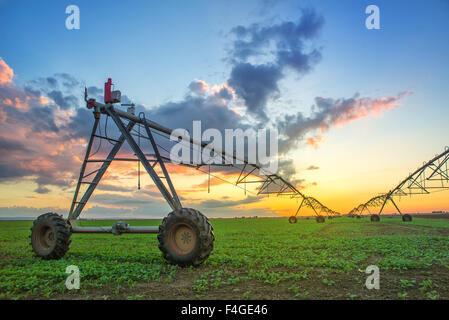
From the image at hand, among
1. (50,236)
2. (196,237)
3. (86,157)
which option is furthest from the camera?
(86,157)

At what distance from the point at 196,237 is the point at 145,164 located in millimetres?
4156

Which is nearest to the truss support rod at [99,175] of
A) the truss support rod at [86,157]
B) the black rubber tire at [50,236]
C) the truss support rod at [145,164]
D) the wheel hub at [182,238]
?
the truss support rod at [86,157]

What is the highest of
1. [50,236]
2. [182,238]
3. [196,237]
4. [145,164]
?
[145,164]

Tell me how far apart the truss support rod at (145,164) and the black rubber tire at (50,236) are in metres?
4.05

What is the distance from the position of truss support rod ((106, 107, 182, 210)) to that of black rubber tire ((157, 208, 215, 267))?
1.53 metres

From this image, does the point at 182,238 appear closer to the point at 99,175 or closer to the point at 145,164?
the point at 145,164

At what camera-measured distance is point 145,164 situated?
11.5m

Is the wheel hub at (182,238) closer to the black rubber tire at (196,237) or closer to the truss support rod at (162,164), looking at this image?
the black rubber tire at (196,237)

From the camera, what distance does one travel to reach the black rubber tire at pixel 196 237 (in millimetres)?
8836

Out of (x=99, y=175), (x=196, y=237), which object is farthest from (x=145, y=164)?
(x=196, y=237)

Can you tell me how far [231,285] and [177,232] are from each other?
3.00 meters

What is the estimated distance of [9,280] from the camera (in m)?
7.83
